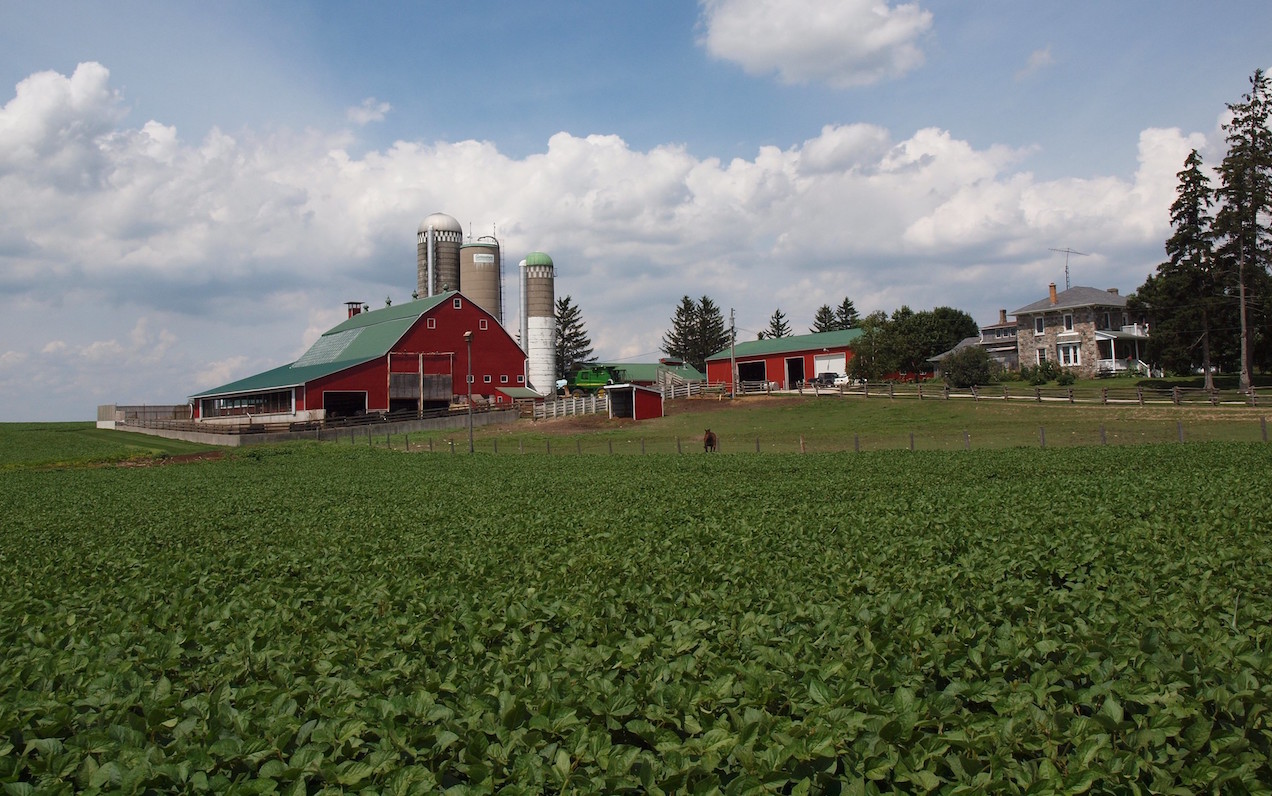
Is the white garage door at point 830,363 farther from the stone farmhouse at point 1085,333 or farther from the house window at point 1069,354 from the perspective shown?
the house window at point 1069,354

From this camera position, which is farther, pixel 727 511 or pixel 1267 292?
pixel 1267 292

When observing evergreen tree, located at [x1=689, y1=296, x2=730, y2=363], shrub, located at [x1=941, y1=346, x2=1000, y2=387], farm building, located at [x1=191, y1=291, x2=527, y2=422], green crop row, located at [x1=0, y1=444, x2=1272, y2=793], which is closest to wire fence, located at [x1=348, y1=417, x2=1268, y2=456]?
farm building, located at [x1=191, y1=291, x2=527, y2=422]

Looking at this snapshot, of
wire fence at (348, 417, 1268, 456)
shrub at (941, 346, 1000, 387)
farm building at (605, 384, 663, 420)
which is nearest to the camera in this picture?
wire fence at (348, 417, 1268, 456)

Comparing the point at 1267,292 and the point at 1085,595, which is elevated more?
the point at 1267,292

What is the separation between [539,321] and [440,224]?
15.3 metres

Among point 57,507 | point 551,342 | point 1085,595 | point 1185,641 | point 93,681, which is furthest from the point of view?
point 551,342

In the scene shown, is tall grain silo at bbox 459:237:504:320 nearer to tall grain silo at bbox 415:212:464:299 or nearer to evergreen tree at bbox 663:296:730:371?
tall grain silo at bbox 415:212:464:299

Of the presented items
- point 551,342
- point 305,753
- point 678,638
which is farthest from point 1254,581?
point 551,342

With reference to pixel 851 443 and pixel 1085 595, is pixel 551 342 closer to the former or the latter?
pixel 851 443

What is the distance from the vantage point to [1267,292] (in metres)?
62.2

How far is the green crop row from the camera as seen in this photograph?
4.29 m

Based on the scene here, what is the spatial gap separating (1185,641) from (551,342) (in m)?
82.7

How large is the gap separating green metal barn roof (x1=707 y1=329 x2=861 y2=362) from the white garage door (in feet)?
3.26

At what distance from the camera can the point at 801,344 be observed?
299 ft
